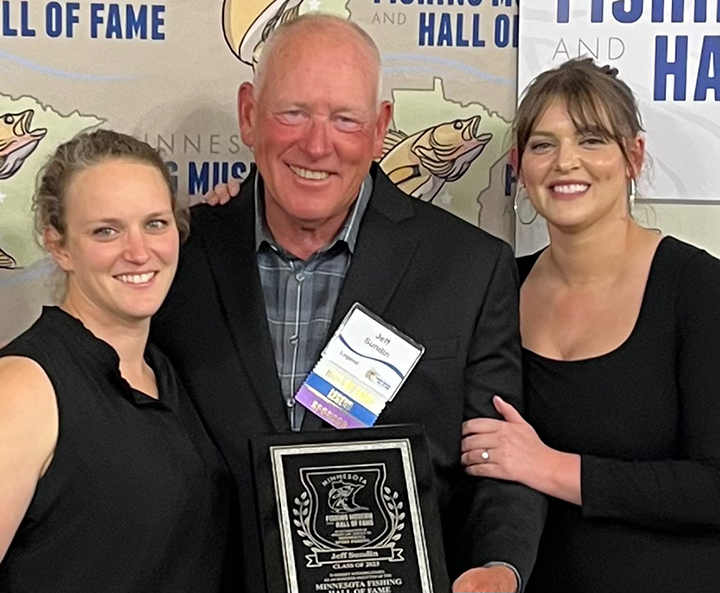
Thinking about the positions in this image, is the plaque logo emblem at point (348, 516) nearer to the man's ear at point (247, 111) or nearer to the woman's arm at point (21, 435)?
the woman's arm at point (21, 435)

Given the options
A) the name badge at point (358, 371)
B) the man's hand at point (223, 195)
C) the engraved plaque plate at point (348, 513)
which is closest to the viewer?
the engraved plaque plate at point (348, 513)

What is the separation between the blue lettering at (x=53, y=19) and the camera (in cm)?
260

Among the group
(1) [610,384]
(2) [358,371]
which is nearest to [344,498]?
(2) [358,371]

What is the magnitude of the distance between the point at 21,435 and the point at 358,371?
631mm

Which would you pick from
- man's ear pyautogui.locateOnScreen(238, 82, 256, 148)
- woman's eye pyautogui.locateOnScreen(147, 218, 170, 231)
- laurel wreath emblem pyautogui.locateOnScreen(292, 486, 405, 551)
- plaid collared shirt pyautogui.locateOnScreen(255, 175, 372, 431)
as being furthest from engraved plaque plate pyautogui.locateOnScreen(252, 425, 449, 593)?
man's ear pyautogui.locateOnScreen(238, 82, 256, 148)

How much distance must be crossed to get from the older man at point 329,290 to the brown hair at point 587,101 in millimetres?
263

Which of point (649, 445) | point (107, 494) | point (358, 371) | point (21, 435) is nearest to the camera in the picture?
point (21, 435)

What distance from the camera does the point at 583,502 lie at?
79.6 inches

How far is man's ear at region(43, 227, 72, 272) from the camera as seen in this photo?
1.79 m

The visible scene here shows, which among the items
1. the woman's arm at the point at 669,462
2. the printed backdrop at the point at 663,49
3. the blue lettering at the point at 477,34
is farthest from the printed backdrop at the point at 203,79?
the woman's arm at the point at 669,462

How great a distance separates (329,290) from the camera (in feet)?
6.83

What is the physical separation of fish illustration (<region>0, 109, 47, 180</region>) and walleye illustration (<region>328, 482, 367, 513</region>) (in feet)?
4.30

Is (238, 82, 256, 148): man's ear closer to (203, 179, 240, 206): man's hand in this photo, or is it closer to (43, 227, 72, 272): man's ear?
(203, 179, 240, 206): man's hand

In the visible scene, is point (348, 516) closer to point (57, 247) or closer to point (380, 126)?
point (57, 247)
